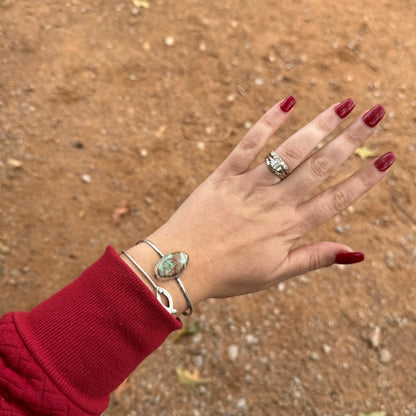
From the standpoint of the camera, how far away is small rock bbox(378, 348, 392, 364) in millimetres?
2531

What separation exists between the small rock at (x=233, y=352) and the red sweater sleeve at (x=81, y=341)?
1.15 m

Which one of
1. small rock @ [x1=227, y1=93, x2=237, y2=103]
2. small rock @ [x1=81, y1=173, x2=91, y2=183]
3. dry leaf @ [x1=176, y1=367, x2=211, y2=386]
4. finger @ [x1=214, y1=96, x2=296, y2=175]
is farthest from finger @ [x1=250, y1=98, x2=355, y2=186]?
small rock @ [x1=81, y1=173, x2=91, y2=183]

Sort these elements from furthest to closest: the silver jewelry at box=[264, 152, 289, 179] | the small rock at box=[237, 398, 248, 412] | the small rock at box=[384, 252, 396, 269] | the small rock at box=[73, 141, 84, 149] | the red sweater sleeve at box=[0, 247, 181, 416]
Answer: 1. the small rock at box=[73, 141, 84, 149]
2. the small rock at box=[384, 252, 396, 269]
3. the small rock at box=[237, 398, 248, 412]
4. the silver jewelry at box=[264, 152, 289, 179]
5. the red sweater sleeve at box=[0, 247, 181, 416]

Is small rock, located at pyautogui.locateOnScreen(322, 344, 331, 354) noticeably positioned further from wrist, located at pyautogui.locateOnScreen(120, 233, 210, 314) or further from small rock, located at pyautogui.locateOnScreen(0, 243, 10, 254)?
small rock, located at pyautogui.locateOnScreen(0, 243, 10, 254)

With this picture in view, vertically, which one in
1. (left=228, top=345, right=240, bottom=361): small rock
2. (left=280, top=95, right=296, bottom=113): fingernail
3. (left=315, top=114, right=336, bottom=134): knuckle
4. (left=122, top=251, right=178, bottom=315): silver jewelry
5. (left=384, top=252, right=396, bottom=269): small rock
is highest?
(left=315, top=114, right=336, bottom=134): knuckle

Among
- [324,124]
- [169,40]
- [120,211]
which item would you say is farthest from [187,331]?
[169,40]

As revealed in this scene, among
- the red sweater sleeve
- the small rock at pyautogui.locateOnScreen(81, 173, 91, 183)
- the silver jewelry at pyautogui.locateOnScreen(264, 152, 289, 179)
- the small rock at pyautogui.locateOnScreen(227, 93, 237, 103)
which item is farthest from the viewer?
the small rock at pyautogui.locateOnScreen(227, 93, 237, 103)

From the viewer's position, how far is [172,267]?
1686 millimetres

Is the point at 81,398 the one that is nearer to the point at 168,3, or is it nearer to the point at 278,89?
the point at 278,89

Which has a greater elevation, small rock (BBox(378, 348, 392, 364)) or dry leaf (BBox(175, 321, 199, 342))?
small rock (BBox(378, 348, 392, 364))

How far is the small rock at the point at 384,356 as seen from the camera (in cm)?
253

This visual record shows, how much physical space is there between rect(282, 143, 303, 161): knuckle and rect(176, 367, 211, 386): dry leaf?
1542 mm

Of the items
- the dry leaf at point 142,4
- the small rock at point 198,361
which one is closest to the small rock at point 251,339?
the small rock at point 198,361

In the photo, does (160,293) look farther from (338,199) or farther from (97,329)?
(338,199)
